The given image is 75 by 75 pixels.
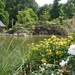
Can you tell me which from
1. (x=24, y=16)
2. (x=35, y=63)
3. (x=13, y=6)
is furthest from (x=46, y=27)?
(x=35, y=63)

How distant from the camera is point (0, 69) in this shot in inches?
75.6

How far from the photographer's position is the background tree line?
112 ft

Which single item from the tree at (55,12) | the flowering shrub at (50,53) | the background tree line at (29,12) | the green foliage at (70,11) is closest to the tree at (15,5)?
the background tree line at (29,12)

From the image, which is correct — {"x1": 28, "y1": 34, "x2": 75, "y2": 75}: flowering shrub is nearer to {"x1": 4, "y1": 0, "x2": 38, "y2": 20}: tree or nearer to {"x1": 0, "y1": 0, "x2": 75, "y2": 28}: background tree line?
{"x1": 0, "y1": 0, "x2": 75, "y2": 28}: background tree line

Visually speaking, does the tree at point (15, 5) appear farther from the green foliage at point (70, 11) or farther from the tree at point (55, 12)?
the green foliage at point (70, 11)

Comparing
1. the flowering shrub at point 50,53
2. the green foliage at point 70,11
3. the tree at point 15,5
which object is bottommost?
the green foliage at point 70,11

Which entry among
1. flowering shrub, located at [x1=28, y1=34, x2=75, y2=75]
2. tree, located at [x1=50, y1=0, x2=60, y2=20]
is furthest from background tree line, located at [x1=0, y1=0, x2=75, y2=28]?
flowering shrub, located at [x1=28, y1=34, x2=75, y2=75]

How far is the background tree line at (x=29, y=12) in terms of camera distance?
112 feet

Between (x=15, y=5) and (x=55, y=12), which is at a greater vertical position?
(x=15, y=5)

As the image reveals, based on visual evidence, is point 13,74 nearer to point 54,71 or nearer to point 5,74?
point 5,74

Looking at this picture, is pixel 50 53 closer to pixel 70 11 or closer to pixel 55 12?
pixel 55 12

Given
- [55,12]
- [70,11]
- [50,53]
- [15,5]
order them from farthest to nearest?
[15,5] → [70,11] → [55,12] → [50,53]

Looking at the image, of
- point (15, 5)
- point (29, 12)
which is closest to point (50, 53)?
point (29, 12)

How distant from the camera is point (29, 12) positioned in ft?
117
